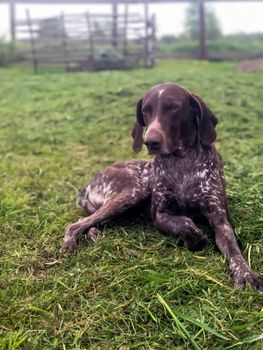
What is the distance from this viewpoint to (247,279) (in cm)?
324

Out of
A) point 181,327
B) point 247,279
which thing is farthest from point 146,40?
point 181,327

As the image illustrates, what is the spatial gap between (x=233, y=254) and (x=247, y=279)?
1.03 ft

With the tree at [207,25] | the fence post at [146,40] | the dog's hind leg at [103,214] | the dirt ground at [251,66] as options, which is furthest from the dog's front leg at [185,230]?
the tree at [207,25]

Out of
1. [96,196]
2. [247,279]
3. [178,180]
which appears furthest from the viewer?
[96,196]

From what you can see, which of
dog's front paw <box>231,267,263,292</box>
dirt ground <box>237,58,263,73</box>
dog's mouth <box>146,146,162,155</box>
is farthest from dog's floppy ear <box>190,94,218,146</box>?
dirt ground <box>237,58,263,73</box>

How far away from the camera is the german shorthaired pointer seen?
3.67 metres

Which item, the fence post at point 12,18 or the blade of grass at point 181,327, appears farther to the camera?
the fence post at point 12,18

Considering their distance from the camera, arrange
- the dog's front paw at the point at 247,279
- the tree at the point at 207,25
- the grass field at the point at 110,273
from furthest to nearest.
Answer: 1. the tree at the point at 207,25
2. the dog's front paw at the point at 247,279
3. the grass field at the point at 110,273

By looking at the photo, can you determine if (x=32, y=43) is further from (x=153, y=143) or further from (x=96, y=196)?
(x=153, y=143)

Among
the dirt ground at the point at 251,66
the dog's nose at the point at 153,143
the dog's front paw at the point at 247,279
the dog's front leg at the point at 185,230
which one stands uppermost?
the dog's nose at the point at 153,143

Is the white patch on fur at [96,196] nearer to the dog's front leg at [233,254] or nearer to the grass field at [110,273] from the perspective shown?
the grass field at [110,273]

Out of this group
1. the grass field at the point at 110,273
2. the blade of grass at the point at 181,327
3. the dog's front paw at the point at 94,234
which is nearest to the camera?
the blade of grass at the point at 181,327

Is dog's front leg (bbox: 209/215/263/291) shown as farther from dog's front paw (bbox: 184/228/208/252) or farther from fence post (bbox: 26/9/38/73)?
fence post (bbox: 26/9/38/73)

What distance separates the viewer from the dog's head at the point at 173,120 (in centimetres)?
361
